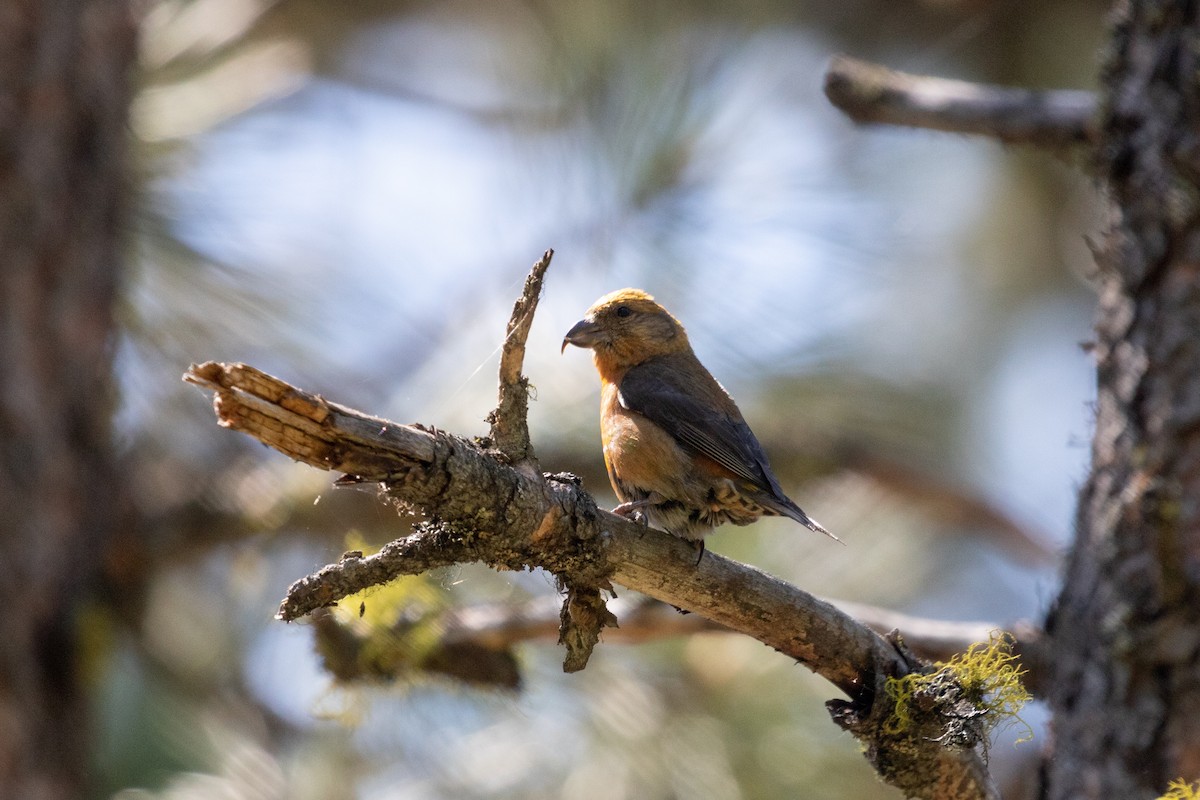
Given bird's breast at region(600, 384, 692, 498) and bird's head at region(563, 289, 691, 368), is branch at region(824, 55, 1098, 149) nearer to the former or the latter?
bird's head at region(563, 289, 691, 368)

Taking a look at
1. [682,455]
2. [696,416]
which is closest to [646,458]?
[682,455]

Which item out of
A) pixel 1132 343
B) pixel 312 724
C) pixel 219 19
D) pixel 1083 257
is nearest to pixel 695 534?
pixel 1132 343

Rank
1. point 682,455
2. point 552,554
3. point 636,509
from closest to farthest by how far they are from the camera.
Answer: point 552,554 → point 636,509 → point 682,455

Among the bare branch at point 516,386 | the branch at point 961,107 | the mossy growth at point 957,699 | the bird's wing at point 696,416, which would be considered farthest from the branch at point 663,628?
the branch at point 961,107

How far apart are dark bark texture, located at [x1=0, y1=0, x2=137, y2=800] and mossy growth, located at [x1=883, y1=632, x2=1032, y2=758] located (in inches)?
137

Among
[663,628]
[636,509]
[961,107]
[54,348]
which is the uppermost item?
[961,107]

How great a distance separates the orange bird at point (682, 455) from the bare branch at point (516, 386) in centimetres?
114

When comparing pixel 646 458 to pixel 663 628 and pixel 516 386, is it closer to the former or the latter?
pixel 663 628

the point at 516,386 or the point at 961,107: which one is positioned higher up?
the point at 961,107

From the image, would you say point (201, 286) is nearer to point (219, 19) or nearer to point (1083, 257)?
point (219, 19)

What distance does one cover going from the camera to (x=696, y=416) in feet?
13.0

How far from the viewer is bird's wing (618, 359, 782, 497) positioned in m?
3.81

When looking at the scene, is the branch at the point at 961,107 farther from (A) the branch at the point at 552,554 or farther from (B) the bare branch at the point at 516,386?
(B) the bare branch at the point at 516,386

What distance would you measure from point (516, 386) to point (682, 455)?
1.51m
